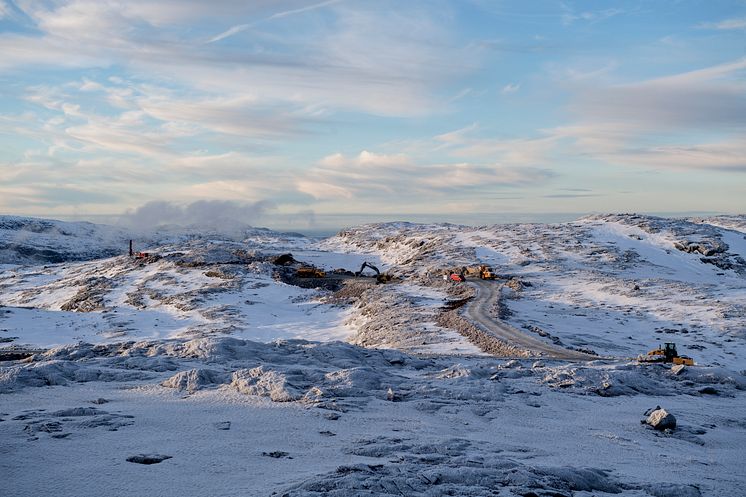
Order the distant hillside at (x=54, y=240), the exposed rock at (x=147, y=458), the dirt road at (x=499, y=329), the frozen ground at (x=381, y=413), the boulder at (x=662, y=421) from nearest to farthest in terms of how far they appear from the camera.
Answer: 1. the frozen ground at (x=381, y=413)
2. the exposed rock at (x=147, y=458)
3. the boulder at (x=662, y=421)
4. the dirt road at (x=499, y=329)
5. the distant hillside at (x=54, y=240)

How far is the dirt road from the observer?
29938mm

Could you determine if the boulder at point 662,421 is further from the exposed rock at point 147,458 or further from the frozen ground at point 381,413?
the exposed rock at point 147,458

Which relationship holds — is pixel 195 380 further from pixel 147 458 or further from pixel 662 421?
pixel 662 421

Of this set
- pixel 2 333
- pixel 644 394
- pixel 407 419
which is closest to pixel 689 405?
pixel 644 394

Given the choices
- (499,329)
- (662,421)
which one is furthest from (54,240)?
(662,421)

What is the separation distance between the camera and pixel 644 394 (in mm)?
18047

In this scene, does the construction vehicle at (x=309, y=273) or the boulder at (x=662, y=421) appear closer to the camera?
the boulder at (x=662, y=421)

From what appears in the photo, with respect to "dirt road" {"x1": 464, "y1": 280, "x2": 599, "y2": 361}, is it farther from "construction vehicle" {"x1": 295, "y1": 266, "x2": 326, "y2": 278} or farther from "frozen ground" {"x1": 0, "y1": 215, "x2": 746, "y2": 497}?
"construction vehicle" {"x1": 295, "y1": 266, "x2": 326, "y2": 278}

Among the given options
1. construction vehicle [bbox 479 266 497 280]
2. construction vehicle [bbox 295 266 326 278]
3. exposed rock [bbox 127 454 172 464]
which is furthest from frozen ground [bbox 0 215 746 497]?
construction vehicle [bbox 295 266 326 278]

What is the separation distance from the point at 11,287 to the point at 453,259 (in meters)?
59.6

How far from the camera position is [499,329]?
121 feet

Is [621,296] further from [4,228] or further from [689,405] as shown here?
[4,228]

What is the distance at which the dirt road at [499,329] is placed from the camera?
1179 inches

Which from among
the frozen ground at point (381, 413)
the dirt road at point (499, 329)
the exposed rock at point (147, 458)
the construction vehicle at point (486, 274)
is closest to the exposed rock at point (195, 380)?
the frozen ground at point (381, 413)
